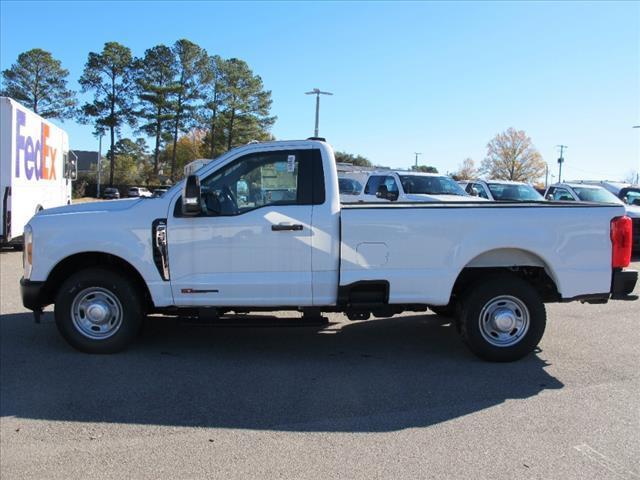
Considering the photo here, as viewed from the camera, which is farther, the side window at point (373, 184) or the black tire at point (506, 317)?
the side window at point (373, 184)

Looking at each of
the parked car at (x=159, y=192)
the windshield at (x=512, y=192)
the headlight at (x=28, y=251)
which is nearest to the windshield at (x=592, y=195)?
the windshield at (x=512, y=192)

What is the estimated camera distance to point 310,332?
673 centimetres

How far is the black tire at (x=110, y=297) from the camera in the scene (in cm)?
560

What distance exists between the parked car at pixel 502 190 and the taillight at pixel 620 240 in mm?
10755

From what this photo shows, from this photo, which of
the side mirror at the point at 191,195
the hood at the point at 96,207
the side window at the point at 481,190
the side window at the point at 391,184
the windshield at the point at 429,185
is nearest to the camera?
the side mirror at the point at 191,195

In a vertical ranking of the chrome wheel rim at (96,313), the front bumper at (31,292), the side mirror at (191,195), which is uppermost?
the side mirror at (191,195)

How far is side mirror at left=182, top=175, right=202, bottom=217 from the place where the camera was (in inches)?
206

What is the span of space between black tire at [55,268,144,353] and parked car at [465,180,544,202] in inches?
489

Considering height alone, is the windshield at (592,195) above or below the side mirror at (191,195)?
above

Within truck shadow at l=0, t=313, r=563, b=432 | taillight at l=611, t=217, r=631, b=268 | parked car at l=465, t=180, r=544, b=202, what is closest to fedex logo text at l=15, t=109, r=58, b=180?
truck shadow at l=0, t=313, r=563, b=432

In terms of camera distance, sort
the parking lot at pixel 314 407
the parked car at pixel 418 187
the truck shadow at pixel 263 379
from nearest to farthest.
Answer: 1. the parking lot at pixel 314 407
2. the truck shadow at pixel 263 379
3. the parked car at pixel 418 187

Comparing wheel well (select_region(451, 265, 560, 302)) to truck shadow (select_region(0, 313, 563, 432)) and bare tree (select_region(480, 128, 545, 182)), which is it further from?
bare tree (select_region(480, 128, 545, 182))

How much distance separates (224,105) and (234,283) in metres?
59.2

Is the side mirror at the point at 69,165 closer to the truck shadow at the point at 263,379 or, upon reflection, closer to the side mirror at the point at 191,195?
the truck shadow at the point at 263,379
